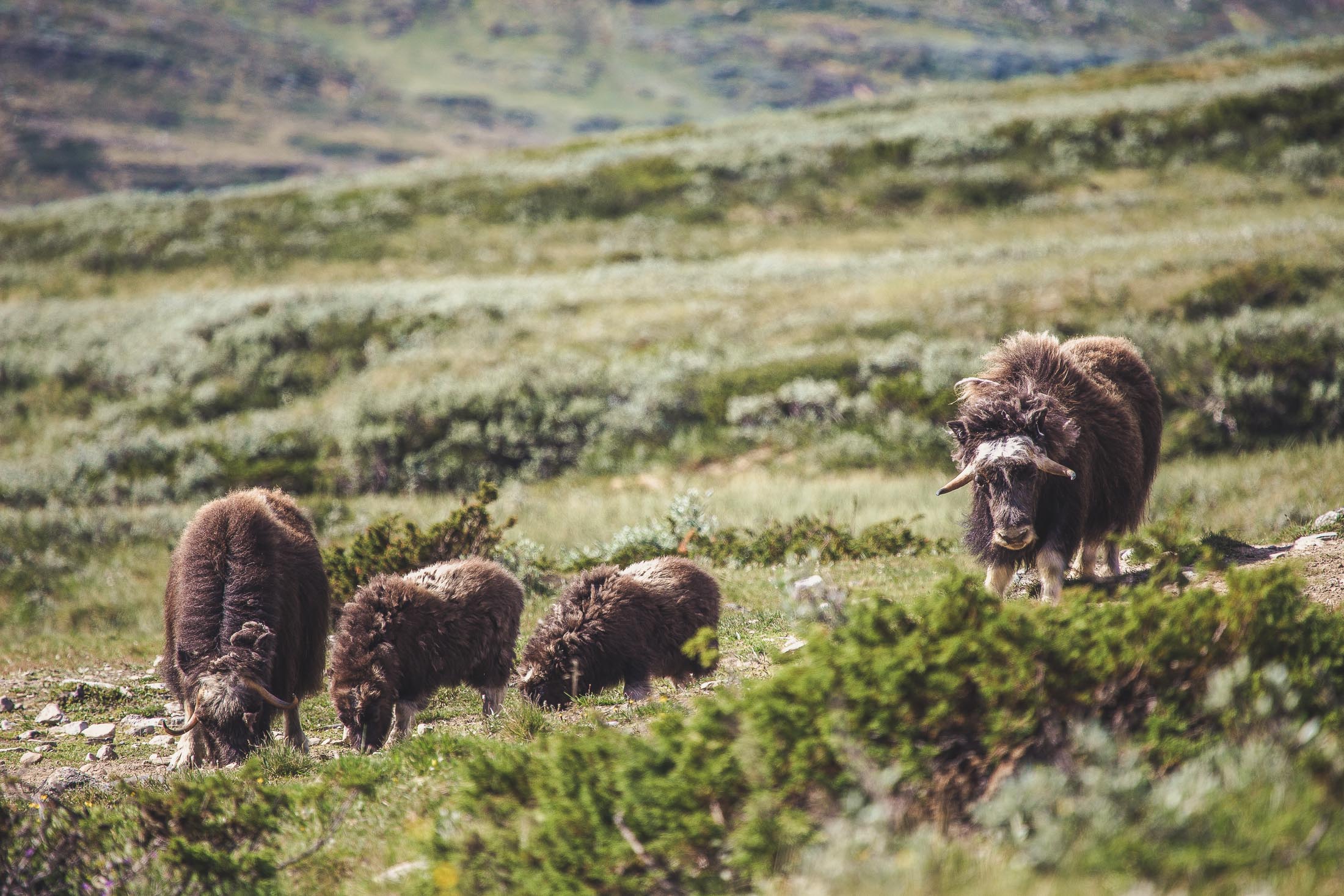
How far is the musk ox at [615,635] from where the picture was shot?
734cm

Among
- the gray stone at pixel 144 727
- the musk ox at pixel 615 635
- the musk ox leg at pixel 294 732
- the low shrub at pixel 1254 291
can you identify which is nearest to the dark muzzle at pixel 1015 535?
the musk ox at pixel 615 635

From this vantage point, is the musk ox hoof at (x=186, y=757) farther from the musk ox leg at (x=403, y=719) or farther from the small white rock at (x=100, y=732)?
the small white rock at (x=100, y=732)

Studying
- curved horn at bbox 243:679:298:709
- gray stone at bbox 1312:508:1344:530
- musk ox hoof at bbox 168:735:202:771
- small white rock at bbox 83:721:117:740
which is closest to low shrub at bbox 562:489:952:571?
gray stone at bbox 1312:508:1344:530

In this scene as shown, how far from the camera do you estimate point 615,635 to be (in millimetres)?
7430

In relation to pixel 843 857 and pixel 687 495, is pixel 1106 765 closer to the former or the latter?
pixel 843 857

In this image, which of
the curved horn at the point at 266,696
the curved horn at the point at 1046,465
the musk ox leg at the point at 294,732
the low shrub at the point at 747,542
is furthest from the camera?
the low shrub at the point at 747,542

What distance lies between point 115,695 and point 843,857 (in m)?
8.31

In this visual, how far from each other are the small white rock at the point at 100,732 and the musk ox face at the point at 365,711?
253 centimetres

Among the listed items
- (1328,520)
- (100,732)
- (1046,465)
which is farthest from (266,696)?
(1328,520)

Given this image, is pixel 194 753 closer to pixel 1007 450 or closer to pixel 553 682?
pixel 553 682

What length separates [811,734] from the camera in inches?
161

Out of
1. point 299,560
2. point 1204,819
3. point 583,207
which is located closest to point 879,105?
point 583,207

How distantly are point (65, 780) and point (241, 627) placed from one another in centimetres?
156

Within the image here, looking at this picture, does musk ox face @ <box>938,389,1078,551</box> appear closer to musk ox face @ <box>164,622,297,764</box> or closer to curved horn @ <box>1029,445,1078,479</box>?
curved horn @ <box>1029,445,1078,479</box>
